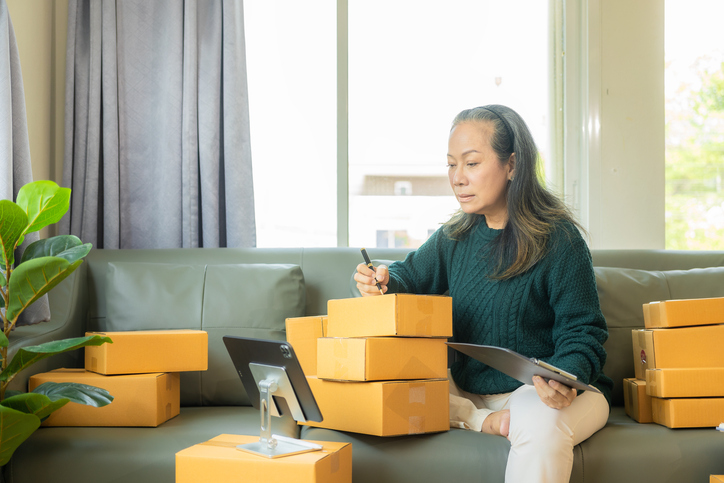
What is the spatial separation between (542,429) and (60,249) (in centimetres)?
115

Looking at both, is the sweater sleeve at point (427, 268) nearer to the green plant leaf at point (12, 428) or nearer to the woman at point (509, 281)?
the woman at point (509, 281)

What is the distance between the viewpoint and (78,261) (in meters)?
1.30

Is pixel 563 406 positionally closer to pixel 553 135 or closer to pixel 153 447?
pixel 153 447

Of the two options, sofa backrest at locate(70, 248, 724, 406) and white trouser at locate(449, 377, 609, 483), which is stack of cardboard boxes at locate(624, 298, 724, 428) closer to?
white trouser at locate(449, 377, 609, 483)

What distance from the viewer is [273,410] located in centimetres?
123

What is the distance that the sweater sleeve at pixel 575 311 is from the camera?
1.31 meters

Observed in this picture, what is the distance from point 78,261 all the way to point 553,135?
200 cm

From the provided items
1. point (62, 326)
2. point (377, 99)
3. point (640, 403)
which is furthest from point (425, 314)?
point (377, 99)

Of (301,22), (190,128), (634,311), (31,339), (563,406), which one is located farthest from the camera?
(301,22)

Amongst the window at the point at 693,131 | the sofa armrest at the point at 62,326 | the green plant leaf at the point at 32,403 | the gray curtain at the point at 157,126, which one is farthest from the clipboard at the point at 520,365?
the window at the point at 693,131

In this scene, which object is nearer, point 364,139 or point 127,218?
point 127,218

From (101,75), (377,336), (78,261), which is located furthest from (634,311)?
(101,75)

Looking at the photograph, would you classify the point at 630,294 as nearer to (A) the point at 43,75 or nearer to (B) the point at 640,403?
(B) the point at 640,403

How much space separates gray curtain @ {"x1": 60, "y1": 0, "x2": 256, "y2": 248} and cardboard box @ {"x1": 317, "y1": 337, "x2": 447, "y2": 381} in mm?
1016
